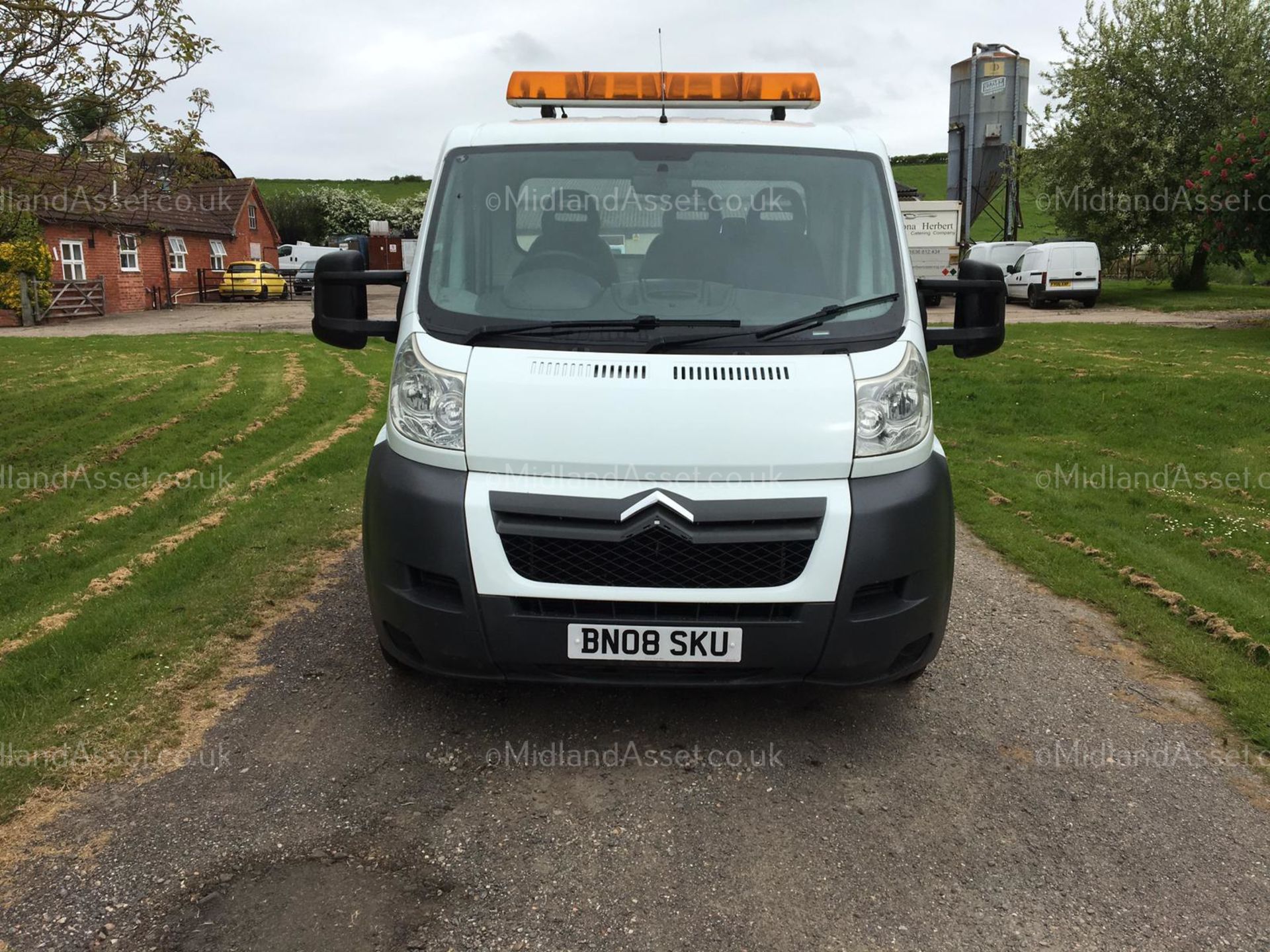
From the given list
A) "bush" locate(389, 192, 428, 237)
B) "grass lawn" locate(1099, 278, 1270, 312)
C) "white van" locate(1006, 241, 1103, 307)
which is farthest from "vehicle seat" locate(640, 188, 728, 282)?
"bush" locate(389, 192, 428, 237)

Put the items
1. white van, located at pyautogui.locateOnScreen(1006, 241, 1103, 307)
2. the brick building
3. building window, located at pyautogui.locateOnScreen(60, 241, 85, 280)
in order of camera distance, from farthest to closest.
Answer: building window, located at pyautogui.locateOnScreen(60, 241, 85, 280)
white van, located at pyautogui.locateOnScreen(1006, 241, 1103, 307)
the brick building

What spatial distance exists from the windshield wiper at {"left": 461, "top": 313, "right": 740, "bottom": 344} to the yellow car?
4434 centimetres

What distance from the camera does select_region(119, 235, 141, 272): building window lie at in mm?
38947

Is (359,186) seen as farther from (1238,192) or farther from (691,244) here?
(691,244)

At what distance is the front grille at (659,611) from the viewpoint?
3459 mm

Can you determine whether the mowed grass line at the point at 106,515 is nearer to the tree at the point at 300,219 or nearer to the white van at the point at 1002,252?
the white van at the point at 1002,252

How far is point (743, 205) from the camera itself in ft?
13.9

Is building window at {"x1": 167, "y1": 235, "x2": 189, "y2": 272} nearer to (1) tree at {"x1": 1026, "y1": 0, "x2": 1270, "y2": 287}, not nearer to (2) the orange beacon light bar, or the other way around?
(1) tree at {"x1": 1026, "y1": 0, "x2": 1270, "y2": 287}

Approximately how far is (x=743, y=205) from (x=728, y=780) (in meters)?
2.29

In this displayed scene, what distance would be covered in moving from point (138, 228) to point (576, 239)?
8.85m

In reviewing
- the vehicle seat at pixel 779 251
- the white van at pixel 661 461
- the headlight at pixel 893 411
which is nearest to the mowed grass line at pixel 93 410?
the white van at pixel 661 461

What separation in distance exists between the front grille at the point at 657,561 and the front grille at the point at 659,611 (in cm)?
8

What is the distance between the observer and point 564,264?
162 inches

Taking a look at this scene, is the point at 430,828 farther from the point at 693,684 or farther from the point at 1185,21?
the point at 1185,21
